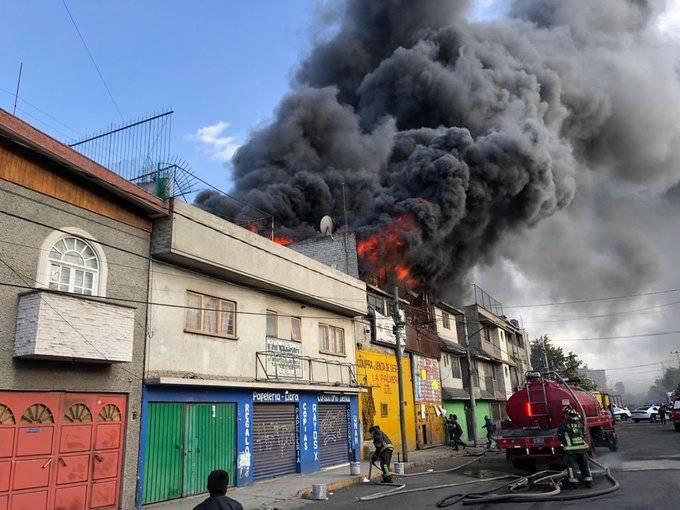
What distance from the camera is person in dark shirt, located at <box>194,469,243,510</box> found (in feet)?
12.8

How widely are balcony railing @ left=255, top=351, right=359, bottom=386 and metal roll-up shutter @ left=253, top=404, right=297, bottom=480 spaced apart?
2.69ft

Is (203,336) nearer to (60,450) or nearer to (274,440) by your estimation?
(274,440)

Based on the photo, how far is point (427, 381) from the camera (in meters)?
24.7

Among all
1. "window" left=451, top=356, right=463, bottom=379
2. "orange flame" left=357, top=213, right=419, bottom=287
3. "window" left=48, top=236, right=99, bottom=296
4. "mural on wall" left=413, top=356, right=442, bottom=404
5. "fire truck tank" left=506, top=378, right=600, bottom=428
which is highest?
"orange flame" left=357, top=213, right=419, bottom=287

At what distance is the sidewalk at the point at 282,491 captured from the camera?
10742 mm

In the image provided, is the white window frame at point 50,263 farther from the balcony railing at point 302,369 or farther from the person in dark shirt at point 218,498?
the person in dark shirt at point 218,498

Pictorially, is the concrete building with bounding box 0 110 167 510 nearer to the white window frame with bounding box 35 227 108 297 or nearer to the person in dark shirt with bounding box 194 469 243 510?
the white window frame with bounding box 35 227 108 297

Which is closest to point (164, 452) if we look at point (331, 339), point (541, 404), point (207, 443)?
point (207, 443)

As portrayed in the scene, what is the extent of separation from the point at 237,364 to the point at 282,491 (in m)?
3.27

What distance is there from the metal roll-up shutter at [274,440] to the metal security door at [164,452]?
2.62m

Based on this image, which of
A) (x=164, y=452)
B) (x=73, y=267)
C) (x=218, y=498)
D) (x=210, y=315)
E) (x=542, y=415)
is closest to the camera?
(x=218, y=498)

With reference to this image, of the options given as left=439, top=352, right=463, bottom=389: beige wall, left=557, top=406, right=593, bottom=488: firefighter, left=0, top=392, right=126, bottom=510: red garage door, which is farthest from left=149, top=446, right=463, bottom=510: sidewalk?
left=439, top=352, right=463, bottom=389: beige wall

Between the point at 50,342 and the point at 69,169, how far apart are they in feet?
11.1

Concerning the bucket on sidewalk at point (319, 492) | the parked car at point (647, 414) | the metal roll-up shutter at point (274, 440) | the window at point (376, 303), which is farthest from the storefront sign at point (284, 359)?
the parked car at point (647, 414)
